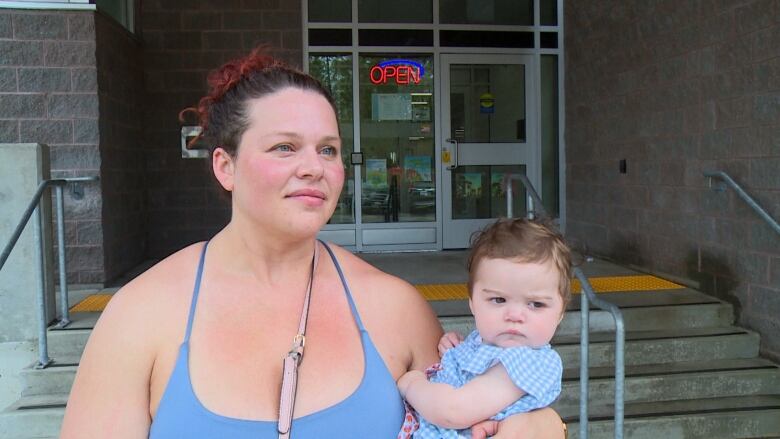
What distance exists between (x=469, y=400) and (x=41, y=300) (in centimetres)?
342

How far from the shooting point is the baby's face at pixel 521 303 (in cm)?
151

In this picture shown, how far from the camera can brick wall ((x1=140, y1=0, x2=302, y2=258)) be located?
279 inches

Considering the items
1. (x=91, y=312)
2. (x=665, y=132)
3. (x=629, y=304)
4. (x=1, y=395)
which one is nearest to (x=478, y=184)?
(x=665, y=132)

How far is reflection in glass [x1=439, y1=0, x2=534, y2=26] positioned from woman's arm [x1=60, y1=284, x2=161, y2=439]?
269 inches

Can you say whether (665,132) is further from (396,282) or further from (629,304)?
(396,282)

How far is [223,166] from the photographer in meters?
1.52

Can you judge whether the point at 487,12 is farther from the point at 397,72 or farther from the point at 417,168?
the point at 417,168

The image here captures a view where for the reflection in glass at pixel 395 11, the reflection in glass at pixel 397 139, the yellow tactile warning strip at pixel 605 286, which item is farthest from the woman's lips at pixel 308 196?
the reflection in glass at pixel 395 11

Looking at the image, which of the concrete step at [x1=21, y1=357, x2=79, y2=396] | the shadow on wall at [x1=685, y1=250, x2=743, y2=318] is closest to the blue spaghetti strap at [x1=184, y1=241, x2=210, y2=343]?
the concrete step at [x1=21, y1=357, x2=79, y2=396]

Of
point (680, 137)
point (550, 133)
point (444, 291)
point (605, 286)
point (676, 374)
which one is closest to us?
point (676, 374)

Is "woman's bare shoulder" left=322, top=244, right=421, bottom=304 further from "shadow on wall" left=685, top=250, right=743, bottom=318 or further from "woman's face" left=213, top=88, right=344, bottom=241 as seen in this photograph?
"shadow on wall" left=685, top=250, right=743, bottom=318

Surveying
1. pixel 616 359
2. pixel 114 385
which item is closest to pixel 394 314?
pixel 114 385

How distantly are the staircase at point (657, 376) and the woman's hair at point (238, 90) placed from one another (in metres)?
2.78

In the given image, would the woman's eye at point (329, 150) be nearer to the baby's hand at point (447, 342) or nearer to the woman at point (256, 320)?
the woman at point (256, 320)
